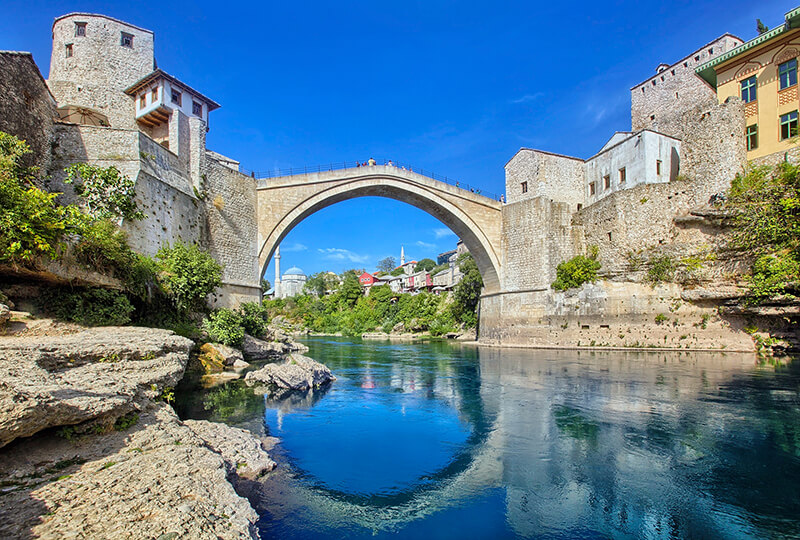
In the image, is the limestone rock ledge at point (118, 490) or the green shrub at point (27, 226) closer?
the limestone rock ledge at point (118, 490)

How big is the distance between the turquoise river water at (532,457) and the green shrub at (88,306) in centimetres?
185

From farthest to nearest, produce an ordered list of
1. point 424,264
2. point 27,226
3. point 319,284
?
point 424,264 < point 319,284 < point 27,226

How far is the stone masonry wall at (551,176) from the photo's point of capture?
2028 centimetres

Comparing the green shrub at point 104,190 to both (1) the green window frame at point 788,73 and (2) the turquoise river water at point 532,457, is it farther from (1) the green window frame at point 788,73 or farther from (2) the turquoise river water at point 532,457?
(1) the green window frame at point 788,73

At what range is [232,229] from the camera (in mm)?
15602

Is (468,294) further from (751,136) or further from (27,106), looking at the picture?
(27,106)

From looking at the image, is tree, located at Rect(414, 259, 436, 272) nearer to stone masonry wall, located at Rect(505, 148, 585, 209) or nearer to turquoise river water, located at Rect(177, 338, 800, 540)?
stone masonry wall, located at Rect(505, 148, 585, 209)

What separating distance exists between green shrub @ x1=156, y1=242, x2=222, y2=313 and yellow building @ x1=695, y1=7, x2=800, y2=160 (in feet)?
60.8

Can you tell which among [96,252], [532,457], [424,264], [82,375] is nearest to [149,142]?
[96,252]

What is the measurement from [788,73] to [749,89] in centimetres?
121

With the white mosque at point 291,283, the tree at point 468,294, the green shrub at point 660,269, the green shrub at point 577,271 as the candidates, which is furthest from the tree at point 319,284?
the green shrub at point 660,269

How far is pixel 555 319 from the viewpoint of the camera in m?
18.8

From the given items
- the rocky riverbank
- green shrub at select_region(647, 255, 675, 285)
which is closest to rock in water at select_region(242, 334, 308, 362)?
the rocky riverbank

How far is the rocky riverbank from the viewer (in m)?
2.15
